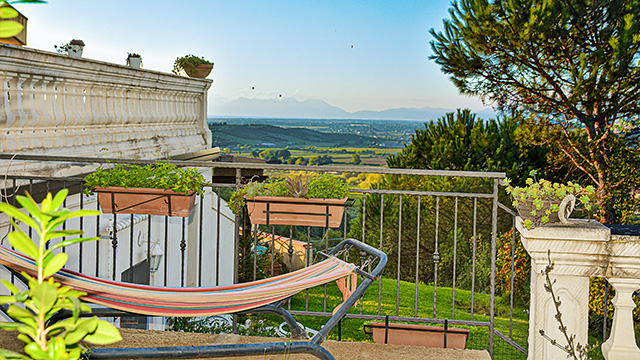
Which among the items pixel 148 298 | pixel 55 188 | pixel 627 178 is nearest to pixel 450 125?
pixel 627 178

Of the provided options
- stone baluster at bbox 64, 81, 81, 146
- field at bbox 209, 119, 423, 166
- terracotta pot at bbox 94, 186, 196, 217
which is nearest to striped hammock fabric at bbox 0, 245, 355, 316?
terracotta pot at bbox 94, 186, 196, 217

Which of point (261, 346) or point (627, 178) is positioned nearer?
point (261, 346)

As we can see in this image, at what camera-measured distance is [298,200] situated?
2922 mm

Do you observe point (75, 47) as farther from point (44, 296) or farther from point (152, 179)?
point (44, 296)

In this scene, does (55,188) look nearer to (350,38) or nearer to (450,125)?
(450,125)

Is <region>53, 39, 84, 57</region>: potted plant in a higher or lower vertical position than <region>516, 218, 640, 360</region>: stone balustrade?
higher

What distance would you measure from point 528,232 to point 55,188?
10.0 ft

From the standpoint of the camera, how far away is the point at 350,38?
22.4m

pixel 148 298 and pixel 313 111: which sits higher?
pixel 313 111

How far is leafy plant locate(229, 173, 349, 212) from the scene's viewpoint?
296 cm

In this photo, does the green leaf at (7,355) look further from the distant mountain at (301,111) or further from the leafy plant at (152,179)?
the distant mountain at (301,111)

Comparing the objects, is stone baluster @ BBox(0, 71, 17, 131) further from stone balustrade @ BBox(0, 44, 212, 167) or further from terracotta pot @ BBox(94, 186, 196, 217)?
terracotta pot @ BBox(94, 186, 196, 217)

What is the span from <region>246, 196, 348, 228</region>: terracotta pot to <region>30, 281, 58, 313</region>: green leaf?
2.23 metres

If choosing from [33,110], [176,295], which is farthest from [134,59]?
[176,295]
